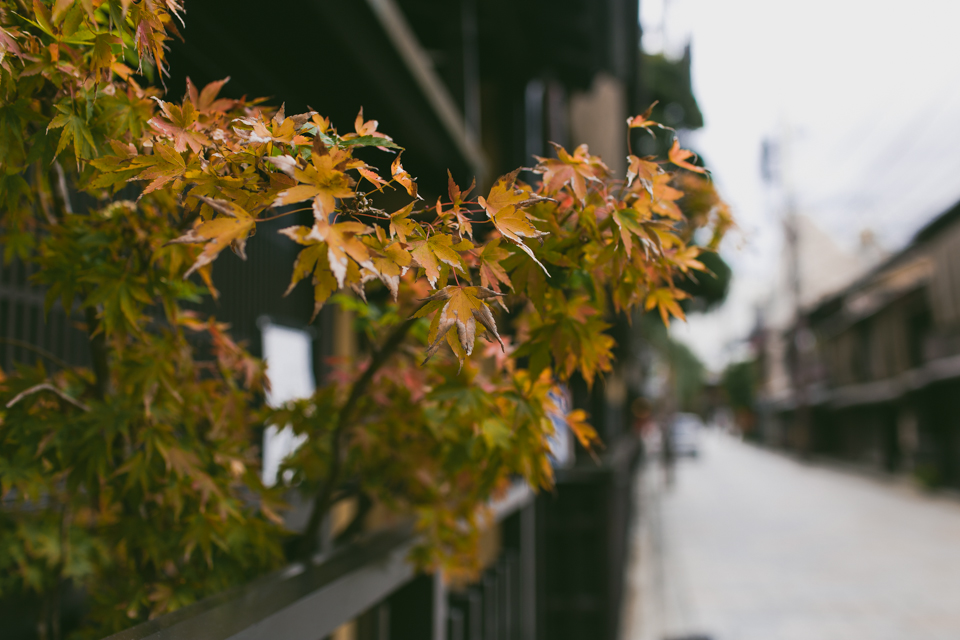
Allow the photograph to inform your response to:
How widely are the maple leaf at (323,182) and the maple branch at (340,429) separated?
72 centimetres

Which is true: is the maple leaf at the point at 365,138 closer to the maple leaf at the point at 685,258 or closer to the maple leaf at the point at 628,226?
the maple leaf at the point at 628,226

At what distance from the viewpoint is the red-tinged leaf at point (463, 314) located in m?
0.93

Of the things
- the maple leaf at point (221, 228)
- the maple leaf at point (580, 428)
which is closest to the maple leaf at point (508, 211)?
the maple leaf at point (221, 228)

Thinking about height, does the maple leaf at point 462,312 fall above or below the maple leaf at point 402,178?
below

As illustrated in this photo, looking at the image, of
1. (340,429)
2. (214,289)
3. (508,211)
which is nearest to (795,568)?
(340,429)

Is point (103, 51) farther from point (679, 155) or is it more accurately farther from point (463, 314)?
point (679, 155)

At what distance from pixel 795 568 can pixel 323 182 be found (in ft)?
37.0

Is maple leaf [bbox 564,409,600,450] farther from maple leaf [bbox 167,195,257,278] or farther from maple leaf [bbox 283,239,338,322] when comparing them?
maple leaf [bbox 167,195,257,278]

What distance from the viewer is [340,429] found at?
6.07ft

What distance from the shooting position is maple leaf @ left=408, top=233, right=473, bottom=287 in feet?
3.13

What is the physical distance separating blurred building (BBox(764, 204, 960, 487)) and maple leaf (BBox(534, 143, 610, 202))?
21923 mm

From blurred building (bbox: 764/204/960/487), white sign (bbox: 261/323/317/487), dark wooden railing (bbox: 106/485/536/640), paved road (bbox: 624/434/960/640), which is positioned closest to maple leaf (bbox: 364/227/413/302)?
dark wooden railing (bbox: 106/485/536/640)

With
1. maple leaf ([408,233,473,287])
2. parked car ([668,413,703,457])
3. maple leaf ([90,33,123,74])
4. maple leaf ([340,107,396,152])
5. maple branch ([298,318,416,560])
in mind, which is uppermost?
maple leaf ([90,33,123,74])

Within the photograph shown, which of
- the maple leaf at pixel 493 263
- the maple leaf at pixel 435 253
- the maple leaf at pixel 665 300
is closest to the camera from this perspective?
the maple leaf at pixel 435 253
